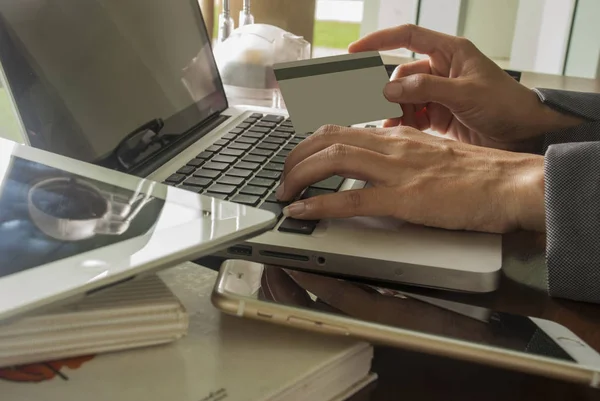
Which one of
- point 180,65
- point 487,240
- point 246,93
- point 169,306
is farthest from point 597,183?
point 246,93

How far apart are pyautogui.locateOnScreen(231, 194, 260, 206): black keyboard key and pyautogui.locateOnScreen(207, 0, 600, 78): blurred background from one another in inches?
61.3

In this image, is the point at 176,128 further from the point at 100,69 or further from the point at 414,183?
the point at 414,183

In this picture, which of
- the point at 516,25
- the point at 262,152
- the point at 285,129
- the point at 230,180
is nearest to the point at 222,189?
the point at 230,180

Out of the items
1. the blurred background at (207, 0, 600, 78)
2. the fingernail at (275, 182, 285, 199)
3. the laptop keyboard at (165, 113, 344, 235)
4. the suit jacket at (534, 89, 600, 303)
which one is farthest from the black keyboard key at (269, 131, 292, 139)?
the blurred background at (207, 0, 600, 78)

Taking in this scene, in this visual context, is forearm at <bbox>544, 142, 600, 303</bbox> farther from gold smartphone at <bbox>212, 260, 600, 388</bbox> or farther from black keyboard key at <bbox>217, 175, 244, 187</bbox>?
black keyboard key at <bbox>217, 175, 244, 187</bbox>

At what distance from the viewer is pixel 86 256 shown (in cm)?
34

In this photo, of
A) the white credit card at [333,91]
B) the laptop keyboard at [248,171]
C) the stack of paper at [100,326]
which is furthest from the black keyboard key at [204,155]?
the stack of paper at [100,326]

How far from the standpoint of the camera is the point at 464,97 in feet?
2.52

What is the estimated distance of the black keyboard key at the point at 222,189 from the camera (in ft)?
1.95

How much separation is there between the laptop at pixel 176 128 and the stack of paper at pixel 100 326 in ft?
0.32

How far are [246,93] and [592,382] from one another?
747 mm

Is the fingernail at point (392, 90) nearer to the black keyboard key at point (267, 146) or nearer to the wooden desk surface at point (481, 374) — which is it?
the black keyboard key at point (267, 146)

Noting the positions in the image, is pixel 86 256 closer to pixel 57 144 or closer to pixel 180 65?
pixel 57 144

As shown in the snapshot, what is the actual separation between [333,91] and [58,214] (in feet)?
1.19
